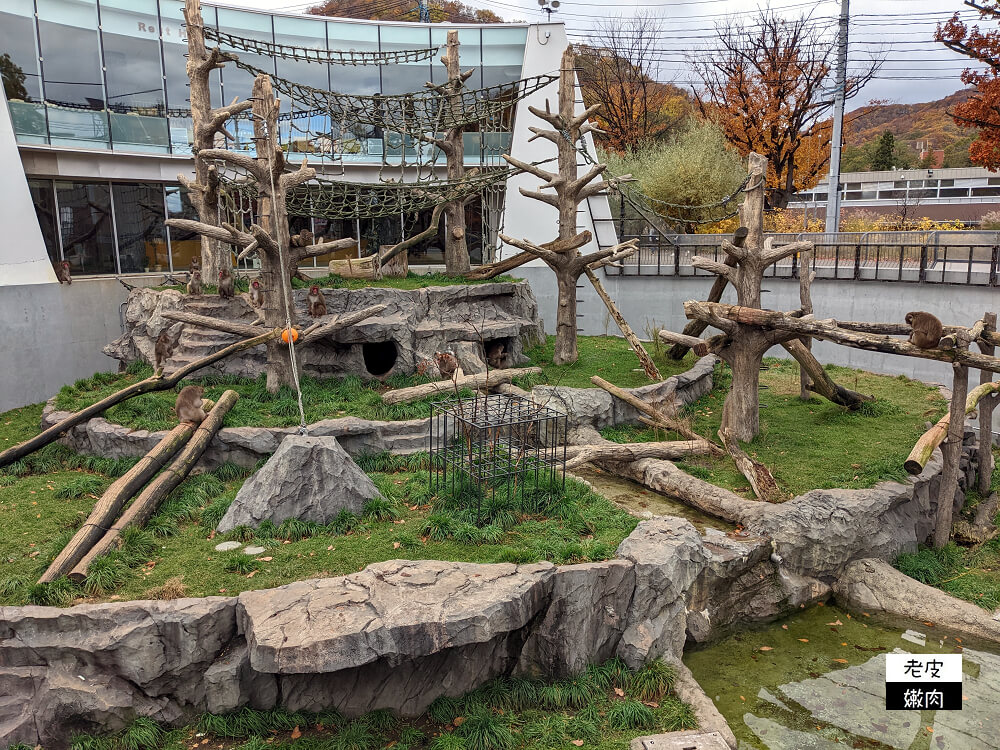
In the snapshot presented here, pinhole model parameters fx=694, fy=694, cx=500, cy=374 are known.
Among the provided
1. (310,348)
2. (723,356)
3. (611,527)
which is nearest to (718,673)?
(611,527)

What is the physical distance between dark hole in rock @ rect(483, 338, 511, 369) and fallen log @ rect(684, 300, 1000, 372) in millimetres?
3819

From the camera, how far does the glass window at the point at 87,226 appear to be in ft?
46.1

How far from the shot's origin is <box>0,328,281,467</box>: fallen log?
839 centimetres

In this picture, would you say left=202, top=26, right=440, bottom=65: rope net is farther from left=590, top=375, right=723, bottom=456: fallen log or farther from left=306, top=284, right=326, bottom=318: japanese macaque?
left=590, top=375, right=723, bottom=456: fallen log

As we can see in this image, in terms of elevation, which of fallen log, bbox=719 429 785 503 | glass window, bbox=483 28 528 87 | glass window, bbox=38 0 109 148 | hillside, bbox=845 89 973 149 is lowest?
fallen log, bbox=719 429 785 503

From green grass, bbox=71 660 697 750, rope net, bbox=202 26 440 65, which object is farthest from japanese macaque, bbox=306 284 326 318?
green grass, bbox=71 660 697 750

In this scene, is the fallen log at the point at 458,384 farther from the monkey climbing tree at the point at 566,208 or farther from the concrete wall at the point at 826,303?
the concrete wall at the point at 826,303

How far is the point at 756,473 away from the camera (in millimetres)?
8422

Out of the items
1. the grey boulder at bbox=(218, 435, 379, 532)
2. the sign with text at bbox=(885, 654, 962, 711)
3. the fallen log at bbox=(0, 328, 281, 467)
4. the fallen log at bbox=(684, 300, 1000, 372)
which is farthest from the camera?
the fallen log at bbox=(0, 328, 281, 467)

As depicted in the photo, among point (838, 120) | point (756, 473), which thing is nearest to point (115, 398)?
point (756, 473)

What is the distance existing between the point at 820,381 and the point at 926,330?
10.3 ft

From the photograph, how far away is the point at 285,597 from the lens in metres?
5.54

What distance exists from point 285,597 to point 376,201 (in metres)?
8.54

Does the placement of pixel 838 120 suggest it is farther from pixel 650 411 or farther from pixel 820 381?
pixel 650 411
